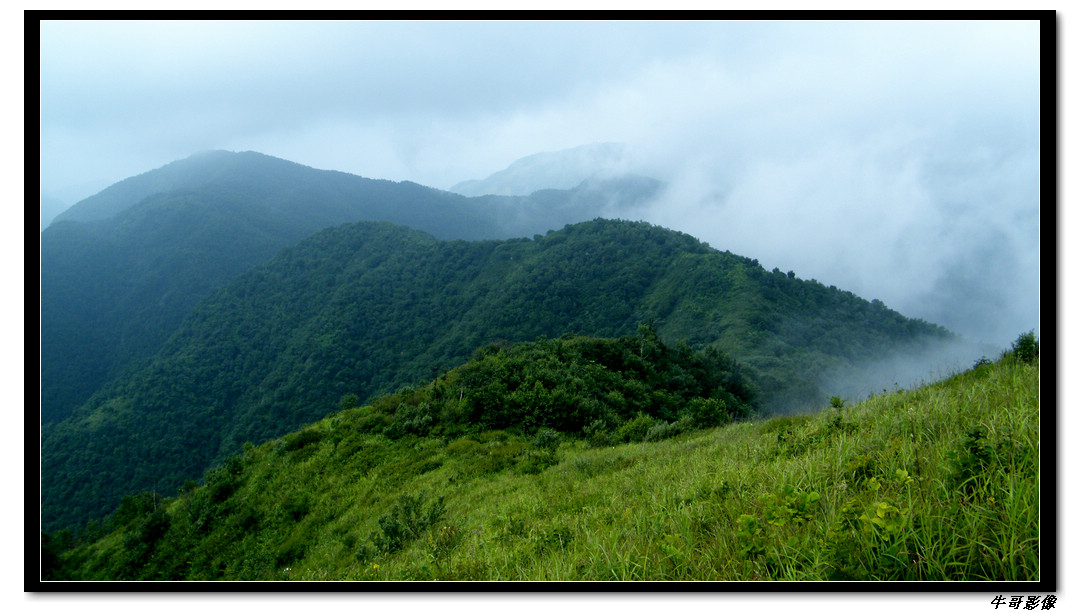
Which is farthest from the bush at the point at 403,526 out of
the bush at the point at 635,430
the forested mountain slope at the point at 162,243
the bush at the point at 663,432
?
the forested mountain slope at the point at 162,243

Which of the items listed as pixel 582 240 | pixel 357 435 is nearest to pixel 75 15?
pixel 357 435

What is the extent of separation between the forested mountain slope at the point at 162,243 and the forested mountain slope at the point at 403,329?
561 inches

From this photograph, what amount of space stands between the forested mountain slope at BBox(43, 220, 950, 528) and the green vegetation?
2883cm

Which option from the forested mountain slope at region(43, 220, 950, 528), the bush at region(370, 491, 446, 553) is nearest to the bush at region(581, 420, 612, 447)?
the bush at region(370, 491, 446, 553)

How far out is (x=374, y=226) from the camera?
10556 cm

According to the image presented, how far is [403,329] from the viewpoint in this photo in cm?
7325

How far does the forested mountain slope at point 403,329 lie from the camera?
5078cm

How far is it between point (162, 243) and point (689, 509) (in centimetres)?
15919

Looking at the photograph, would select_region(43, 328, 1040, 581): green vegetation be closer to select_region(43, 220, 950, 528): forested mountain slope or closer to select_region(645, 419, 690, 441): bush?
select_region(645, 419, 690, 441): bush

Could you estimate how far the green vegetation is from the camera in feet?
7.30

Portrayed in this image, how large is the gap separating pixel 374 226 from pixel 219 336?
1503 inches

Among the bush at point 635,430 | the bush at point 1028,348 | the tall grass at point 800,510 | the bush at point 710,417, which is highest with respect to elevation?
the bush at point 1028,348

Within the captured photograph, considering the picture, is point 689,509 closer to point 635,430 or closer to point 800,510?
point 800,510

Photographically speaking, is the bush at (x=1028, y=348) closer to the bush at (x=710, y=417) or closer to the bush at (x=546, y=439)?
the bush at (x=710, y=417)
